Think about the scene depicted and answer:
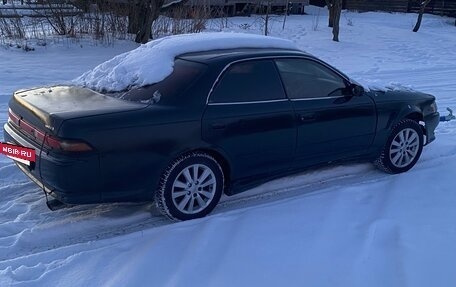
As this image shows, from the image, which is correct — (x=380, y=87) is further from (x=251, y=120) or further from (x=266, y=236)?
(x=266, y=236)

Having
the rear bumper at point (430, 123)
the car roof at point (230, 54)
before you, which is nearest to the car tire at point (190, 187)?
the car roof at point (230, 54)

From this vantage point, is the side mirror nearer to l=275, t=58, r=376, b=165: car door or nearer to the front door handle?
l=275, t=58, r=376, b=165: car door

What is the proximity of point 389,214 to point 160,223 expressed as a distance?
6.55ft

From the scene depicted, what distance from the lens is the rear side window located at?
14.6ft

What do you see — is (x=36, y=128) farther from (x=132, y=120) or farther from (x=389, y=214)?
(x=389, y=214)

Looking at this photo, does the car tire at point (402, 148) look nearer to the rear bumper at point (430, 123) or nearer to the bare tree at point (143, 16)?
the rear bumper at point (430, 123)

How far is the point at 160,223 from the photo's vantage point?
435 cm

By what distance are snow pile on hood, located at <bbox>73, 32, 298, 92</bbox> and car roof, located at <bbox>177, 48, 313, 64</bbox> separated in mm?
107

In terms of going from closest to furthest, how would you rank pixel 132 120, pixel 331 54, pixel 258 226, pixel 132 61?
pixel 132 120
pixel 258 226
pixel 132 61
pixel 331 54

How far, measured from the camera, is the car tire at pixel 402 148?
220 inches

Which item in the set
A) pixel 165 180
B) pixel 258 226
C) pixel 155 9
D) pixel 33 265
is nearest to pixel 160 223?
pixel 165 180

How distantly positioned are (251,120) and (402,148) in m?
2.08

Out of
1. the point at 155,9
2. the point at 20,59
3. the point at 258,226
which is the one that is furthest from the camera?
the point at 155,9

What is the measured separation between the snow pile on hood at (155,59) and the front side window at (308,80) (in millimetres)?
304
